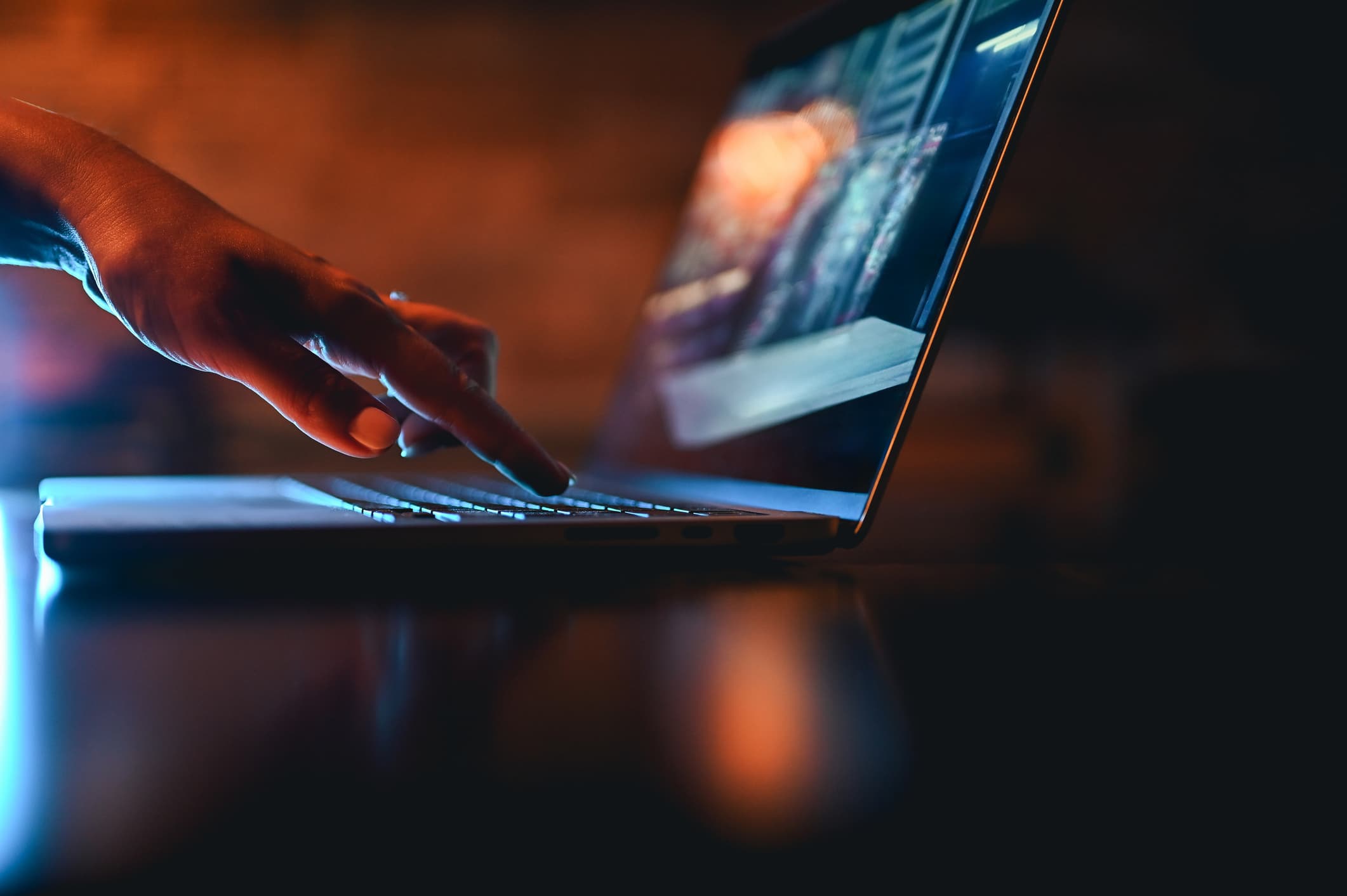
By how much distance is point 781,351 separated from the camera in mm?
770

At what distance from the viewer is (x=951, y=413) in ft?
4.64

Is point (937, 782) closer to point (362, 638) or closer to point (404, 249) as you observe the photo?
point (362, 638)

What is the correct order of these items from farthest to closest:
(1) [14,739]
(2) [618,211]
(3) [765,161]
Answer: (2) [618,211]
(3) [765,161]
(1) [14,739]

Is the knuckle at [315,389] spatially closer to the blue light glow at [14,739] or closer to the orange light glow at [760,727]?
the blue light glow at [14,739]

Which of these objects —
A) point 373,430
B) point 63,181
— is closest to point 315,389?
point 373,430

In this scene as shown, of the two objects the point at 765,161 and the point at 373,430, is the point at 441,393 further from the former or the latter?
the point at 765,161

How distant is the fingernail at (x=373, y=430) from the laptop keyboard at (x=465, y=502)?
0.12 feet

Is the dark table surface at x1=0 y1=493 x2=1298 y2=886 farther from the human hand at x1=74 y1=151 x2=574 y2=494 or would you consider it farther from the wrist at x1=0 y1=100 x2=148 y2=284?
the wrist at x1=0 y1=100 x2=148 y2=284

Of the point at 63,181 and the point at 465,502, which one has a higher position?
the point at 63,181

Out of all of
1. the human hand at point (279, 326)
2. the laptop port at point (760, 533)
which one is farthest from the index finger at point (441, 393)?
the laptop port at point (760, 533)

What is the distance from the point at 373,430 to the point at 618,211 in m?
0.95

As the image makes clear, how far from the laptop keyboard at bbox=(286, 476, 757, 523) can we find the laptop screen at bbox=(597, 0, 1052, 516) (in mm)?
109

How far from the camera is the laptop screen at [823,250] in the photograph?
0.58m

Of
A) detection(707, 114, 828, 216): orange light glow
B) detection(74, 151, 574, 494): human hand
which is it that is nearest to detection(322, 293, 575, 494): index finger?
detection(74, 151, 574, 494): human hand
